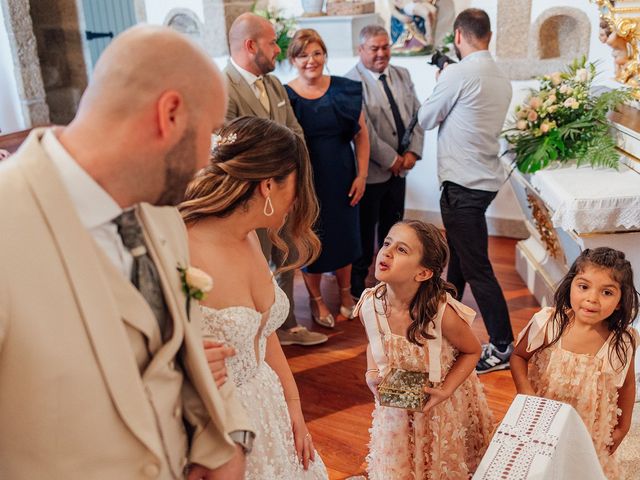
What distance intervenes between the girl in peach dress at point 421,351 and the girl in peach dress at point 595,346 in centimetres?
25

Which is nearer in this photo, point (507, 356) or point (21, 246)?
point (21, 246)

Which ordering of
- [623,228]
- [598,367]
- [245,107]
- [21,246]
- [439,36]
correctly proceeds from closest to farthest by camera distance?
[21,246], [598,367], [623,228], [245,107], [439,36]

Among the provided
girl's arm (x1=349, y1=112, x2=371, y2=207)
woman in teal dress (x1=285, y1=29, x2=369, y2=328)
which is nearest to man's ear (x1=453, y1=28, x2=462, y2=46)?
woman in teal dress (x1=285, y1=29, x2=369, y2=328)

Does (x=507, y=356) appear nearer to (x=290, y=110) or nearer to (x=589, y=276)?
(x=589, y=276)

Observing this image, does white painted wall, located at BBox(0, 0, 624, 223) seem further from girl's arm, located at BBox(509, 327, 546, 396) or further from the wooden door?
girl's arm, located at BBox(509, 327, 546, 396)

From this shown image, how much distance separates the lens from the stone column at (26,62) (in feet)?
16.5

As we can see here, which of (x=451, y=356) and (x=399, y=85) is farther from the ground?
(x=399, y=85)

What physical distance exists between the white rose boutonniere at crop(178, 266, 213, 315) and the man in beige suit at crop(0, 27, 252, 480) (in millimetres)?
97

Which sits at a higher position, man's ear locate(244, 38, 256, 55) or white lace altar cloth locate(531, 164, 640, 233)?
man's ear locate(244, 38, 256, 55)

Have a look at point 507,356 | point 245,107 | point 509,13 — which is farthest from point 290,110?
point 509,13

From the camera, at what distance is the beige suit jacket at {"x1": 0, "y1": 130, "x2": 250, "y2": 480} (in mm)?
1021

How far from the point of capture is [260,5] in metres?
6.11

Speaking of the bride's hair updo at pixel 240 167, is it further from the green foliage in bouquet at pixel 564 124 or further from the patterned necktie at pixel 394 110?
the patterned necktie at pixel 394 110

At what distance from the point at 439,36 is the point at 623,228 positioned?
9.49 feet
